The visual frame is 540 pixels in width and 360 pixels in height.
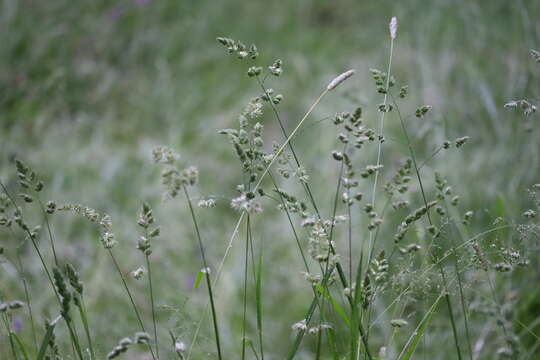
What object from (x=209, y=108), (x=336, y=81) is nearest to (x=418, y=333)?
(x=336, y=81)

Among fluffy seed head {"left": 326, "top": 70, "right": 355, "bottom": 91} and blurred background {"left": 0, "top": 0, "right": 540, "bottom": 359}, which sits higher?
blurred background {"left": 0, "top": 0, "right": 540, "bottom": 359}

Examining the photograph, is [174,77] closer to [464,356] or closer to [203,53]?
[203,53]

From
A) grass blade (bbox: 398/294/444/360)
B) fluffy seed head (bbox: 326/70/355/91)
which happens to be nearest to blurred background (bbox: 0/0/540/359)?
grass blade (bbox: 398/294/444/360)

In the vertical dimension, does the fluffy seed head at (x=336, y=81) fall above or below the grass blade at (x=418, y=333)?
above

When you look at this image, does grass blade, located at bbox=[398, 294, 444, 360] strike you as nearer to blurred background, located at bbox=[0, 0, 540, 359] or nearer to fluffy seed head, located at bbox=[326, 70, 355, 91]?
fluffy seed head, located at bbox=[326, 70, 355, 91]

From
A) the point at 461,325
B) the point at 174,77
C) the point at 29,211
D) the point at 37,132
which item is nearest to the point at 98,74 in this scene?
the point at 174,77

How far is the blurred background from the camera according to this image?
2.26 m

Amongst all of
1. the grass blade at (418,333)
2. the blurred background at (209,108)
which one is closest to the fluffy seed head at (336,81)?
the grass blade at (418,333)

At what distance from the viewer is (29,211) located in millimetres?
2502

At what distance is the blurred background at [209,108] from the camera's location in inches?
88.8

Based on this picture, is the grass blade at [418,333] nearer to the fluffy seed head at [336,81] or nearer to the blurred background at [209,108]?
the fluffy seed head at [336,81]

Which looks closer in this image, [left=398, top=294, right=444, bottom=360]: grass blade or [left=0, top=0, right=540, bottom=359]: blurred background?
[left=398, top=294, right=444, bottom=360]: grass blade

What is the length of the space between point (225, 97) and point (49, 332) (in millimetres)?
3080

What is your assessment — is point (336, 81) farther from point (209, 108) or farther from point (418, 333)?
point (209, 108)
